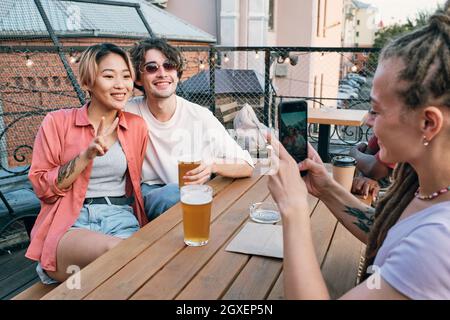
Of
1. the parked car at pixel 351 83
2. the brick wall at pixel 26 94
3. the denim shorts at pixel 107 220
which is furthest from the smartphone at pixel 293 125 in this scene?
the parked car at pixel 351 83

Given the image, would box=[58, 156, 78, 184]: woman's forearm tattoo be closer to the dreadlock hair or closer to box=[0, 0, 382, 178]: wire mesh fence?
box=[0, 0, 382, 178]: wire mesh fence

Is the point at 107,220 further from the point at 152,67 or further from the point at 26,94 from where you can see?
the point at 26,94

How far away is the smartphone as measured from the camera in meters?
1.31

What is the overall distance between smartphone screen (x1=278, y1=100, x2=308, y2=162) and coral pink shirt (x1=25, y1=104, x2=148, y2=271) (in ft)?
3.50

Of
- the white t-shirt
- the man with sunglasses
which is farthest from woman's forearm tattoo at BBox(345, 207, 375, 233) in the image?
the white t-shirt

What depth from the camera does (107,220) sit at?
203 centimetres

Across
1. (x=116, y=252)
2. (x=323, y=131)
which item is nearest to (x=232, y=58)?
(x=323, y=131)

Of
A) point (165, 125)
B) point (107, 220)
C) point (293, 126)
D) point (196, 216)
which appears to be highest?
point (293, 126)

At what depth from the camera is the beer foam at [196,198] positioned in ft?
4.55

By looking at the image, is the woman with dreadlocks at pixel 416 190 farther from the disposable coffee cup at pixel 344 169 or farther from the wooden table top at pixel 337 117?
the wooden table top at pixel 337 117

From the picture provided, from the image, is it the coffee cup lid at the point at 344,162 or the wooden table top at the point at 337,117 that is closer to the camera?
the coffee cup lid at the point at 344,162

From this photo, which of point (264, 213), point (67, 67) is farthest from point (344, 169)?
point (67, 67)

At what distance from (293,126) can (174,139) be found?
50.7 inches

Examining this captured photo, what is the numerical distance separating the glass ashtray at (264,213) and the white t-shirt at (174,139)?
67 centimetres
